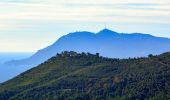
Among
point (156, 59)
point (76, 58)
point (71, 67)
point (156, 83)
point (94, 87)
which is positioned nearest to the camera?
point (156, 83)

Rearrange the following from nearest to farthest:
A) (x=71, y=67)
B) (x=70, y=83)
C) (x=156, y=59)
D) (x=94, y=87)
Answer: (x=94, y=87) < (x=70, y=83) < (x=156, y=59) < (x=71, y=67)

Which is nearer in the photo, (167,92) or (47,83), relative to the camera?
(167,92)

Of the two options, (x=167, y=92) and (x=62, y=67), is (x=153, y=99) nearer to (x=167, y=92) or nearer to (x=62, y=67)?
(x=167, y=92)

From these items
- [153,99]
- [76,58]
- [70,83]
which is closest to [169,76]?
[153,99]

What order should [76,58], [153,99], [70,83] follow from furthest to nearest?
[76,58] < [70,83] < [153,99]

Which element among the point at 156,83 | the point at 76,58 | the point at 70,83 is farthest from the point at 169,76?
the point at 76,58

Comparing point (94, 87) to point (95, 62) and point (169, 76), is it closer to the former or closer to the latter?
point (169, 76)

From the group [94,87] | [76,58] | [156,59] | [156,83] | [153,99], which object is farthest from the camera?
[76,58]
